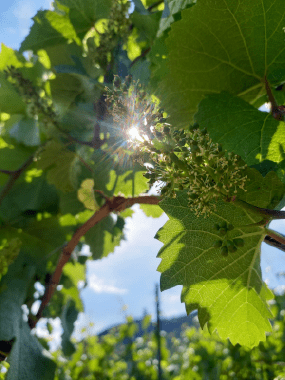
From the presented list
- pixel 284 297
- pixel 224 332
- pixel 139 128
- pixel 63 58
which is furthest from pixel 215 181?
pixel 284 297

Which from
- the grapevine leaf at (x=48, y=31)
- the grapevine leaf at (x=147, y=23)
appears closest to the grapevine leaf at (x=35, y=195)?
the grapevine leaf at (x=48, y=31)

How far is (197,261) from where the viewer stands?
36.2 inches

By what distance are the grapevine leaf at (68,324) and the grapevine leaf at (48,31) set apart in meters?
2.14

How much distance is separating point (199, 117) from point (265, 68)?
30 cm

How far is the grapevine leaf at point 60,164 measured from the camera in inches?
78.3

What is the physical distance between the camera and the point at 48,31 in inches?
76.0

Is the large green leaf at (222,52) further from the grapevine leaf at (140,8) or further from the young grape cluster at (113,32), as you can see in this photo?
the grapevine leaf at (140,8)

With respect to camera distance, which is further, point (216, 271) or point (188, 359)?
point (188, 359)

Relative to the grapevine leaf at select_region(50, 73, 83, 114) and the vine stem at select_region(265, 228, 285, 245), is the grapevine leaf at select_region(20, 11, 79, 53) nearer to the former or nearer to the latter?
the grapevine leaf at select_region(50, 73, 83, 114)

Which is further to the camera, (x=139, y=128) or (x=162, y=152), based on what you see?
(x=139, y=128)

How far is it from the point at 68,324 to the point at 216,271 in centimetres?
233

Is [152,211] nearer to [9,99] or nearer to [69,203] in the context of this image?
[69,203]

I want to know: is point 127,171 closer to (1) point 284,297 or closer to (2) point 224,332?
(2) point 224,332

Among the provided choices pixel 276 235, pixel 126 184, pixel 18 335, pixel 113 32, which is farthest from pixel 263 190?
pixel 18 335
